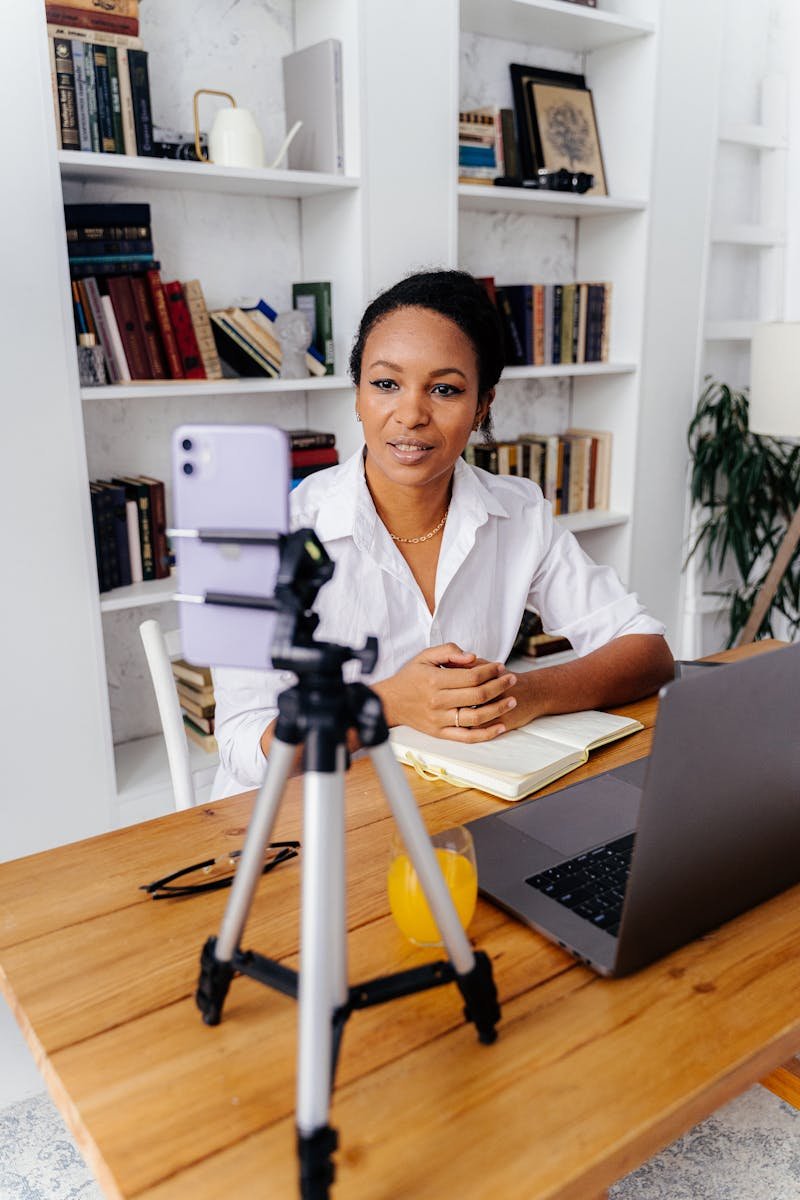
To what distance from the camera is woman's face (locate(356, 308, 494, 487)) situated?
153 cm

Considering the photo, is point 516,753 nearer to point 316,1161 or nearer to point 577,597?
point 577,597

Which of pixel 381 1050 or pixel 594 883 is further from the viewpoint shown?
pixel 594 883

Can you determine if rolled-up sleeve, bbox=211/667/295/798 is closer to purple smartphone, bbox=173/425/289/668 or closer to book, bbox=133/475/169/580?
purple smartphone, bbox=173/425/289/668

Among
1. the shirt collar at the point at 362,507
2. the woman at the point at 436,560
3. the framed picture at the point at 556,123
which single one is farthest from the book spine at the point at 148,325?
the framed picture at the point at 556,123

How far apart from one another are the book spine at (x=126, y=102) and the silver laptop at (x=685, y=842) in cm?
170

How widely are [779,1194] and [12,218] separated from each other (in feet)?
7.27

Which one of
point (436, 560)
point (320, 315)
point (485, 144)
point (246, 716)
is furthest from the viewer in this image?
point (485, 144)

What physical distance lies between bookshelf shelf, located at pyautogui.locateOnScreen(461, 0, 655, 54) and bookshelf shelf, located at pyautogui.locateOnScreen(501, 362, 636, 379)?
36.5 inches

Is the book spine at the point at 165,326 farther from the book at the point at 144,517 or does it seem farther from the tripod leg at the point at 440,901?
the tripod leg at the point at 440,901

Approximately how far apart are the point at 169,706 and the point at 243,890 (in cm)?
78

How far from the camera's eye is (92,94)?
199 centimetres

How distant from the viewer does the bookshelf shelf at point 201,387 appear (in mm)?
2062

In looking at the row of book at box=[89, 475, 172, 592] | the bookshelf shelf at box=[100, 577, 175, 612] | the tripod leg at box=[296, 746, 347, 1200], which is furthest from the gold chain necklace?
the tripod leg at box=[296, 746, 347, 1200]

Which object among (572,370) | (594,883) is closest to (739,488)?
(572,370)
